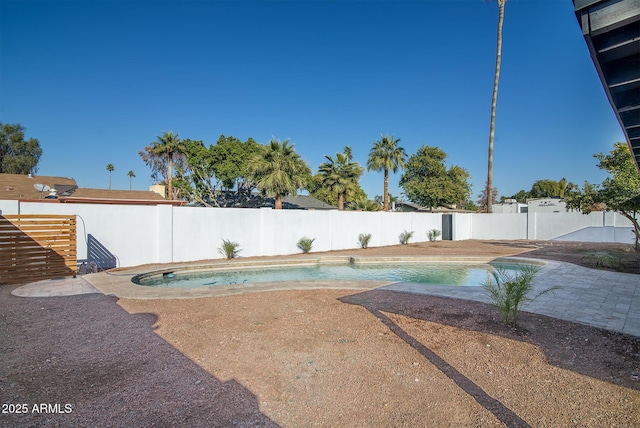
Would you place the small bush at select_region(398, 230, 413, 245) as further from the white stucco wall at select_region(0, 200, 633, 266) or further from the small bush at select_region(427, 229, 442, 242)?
the small bush at select_region(427, 229, 442, 242)

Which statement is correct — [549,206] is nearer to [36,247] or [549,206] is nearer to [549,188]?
[36,247]

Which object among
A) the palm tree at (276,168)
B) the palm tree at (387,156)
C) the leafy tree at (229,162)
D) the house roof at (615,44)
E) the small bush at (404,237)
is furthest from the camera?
the leafy tree at (229,162)

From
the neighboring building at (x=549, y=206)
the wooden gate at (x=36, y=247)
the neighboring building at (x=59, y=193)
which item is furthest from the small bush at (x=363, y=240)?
the neighboring building at (x=549, y=206)

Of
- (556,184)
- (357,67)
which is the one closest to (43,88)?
(357,67)

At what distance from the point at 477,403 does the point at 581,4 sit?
9.46 feet

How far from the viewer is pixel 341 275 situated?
9.93 m

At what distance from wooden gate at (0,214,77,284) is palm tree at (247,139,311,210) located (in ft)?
37.3

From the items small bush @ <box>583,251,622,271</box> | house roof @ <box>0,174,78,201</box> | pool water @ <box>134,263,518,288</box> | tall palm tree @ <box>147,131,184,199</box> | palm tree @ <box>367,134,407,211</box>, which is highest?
tall palm tree @ <box>147,131,184,199</box>

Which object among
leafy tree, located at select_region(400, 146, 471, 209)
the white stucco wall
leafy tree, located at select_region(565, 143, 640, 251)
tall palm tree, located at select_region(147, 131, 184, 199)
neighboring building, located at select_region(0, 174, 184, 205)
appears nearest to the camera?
the white stucco wall

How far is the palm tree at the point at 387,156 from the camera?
2514cm

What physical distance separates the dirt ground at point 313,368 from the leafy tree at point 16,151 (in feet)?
116

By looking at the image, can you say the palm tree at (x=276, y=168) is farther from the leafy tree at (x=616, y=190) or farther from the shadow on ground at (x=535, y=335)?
the leafy tree at (x=616, y=190)

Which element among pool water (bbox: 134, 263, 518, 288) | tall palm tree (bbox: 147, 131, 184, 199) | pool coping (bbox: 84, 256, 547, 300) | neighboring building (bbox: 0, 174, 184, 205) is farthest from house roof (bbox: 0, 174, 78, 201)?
pool water (bbox: 134, 263, 518, 288)

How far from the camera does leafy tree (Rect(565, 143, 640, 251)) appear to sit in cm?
991
